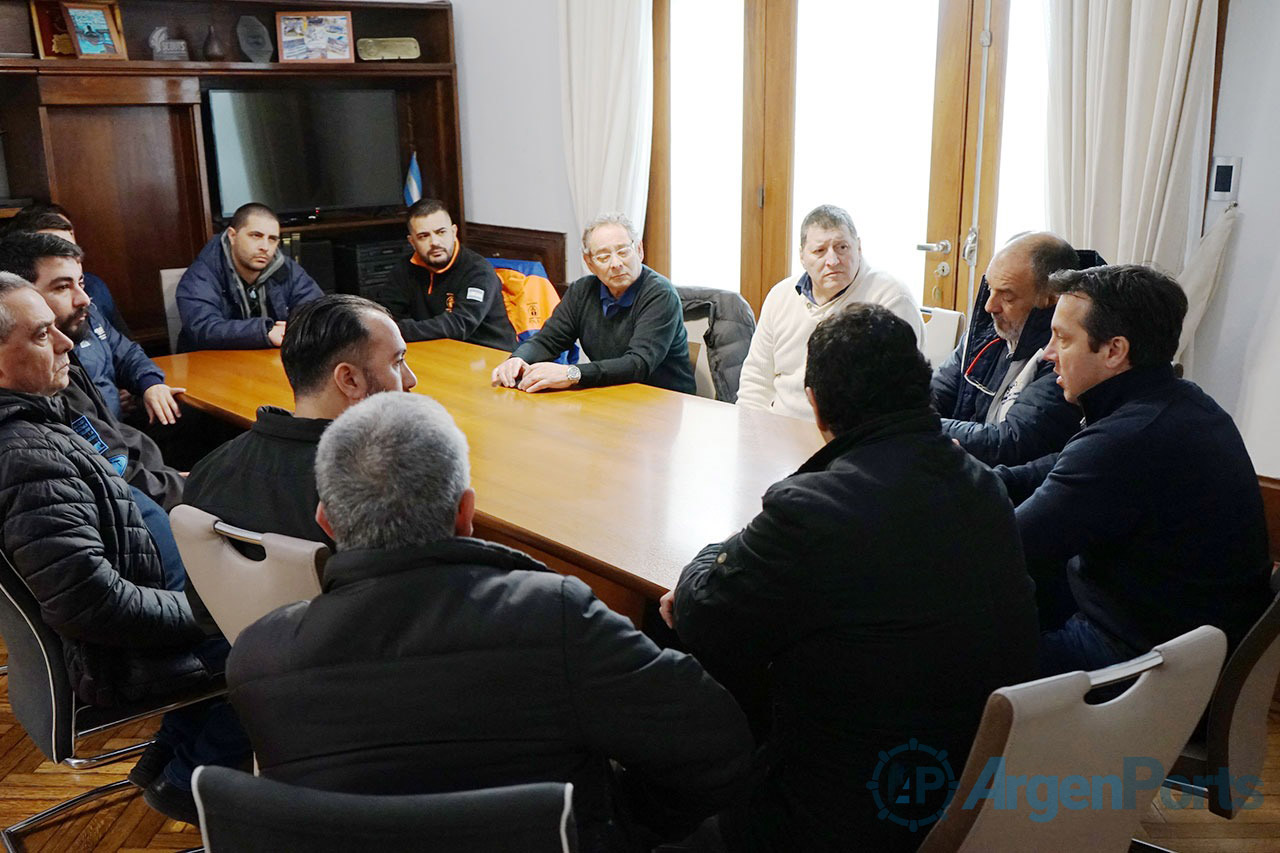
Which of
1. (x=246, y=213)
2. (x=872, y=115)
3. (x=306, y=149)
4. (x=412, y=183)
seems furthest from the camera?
(x=412, y=183)

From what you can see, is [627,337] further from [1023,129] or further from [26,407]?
[26,407]

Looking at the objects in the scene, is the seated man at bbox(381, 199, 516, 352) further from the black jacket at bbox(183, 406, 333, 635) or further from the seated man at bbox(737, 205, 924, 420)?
the black jacket at bbox(183, 406, 333, 635)

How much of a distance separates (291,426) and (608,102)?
355 centimetres

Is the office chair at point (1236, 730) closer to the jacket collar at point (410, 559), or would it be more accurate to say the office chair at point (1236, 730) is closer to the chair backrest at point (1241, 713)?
the chair backrest at point (1241, 713)

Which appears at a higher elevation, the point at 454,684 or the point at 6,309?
the point at 6,309

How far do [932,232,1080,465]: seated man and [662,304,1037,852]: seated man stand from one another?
984mm

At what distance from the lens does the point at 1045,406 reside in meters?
2.45

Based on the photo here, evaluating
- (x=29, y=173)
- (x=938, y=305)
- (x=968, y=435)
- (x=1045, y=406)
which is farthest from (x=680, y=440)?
(x=29, y=173)

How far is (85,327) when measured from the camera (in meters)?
3.59

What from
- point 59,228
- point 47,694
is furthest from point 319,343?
point 59,228

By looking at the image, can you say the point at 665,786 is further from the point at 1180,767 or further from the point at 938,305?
the point at 938,305

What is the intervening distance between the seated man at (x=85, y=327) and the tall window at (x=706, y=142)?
7.97 ft

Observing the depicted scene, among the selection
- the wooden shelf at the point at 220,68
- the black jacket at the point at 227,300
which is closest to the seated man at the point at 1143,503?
the black jacket at the point at 227,300

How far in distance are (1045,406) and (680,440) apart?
88 centimetres
